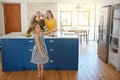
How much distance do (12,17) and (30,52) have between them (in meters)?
4.25

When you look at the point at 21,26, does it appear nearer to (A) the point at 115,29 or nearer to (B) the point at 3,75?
(B) the point at 3,75

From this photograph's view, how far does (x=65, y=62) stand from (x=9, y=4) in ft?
15.9

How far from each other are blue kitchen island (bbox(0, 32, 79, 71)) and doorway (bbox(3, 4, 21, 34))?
3978 millimetres

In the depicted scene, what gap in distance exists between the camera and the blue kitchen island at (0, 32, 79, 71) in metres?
4.51

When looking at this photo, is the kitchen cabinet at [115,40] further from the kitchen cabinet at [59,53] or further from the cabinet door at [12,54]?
the cabinet door at [12,54]

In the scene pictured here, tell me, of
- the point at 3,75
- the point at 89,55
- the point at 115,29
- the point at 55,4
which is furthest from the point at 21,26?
the point at 115,29

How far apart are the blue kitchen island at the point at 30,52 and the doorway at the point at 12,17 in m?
3.98

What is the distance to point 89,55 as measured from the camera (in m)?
6.40

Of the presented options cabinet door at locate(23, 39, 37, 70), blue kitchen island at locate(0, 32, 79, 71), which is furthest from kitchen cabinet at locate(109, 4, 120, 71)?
cabinet door at locate(23, 39, 37, 70)

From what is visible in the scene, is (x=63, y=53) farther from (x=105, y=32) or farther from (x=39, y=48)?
(x=105, y=32)

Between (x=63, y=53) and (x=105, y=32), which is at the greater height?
(x=105, y=32)

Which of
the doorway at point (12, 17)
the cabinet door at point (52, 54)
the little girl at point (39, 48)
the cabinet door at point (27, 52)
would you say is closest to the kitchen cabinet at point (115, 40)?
the cabinet door at point (52, 54)

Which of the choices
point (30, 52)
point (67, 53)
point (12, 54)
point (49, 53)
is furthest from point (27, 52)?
point (67, 53)

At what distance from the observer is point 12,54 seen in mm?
4562
